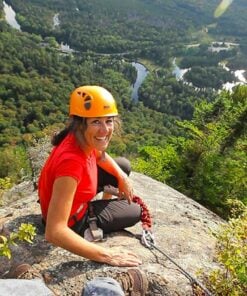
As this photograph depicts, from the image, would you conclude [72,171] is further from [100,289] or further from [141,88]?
[141,88]

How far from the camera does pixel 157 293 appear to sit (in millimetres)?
4340

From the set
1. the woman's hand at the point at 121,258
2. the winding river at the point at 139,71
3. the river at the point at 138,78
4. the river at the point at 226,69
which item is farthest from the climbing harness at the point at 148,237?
the river at the point at 226,69

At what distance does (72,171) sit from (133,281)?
1.23 meters

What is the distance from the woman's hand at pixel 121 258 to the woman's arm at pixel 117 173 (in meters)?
0.88

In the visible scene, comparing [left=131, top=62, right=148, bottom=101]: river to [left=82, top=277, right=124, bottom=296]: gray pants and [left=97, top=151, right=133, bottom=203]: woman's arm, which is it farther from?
[left=82, top=277, right=124, bottom=296]: gray pants

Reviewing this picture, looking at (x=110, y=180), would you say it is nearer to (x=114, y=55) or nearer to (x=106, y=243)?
(x=106, y=243)

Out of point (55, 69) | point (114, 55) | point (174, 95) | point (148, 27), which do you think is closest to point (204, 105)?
point (55, 69)

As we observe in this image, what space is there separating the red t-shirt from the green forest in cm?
188

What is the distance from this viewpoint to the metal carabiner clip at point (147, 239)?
492 centimetres

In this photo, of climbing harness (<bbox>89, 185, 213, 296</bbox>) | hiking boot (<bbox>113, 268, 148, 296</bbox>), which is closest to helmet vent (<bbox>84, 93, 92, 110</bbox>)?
climbing harness (<bbox>89, 185, 213, 296</bbox>)

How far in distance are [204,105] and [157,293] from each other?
15730mm

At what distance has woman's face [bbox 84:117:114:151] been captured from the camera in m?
4.11

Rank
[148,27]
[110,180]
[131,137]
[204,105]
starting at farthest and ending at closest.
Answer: [148,27] < [131,137] < [204,105] < [110,180]

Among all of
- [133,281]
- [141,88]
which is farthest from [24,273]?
[141,88]
